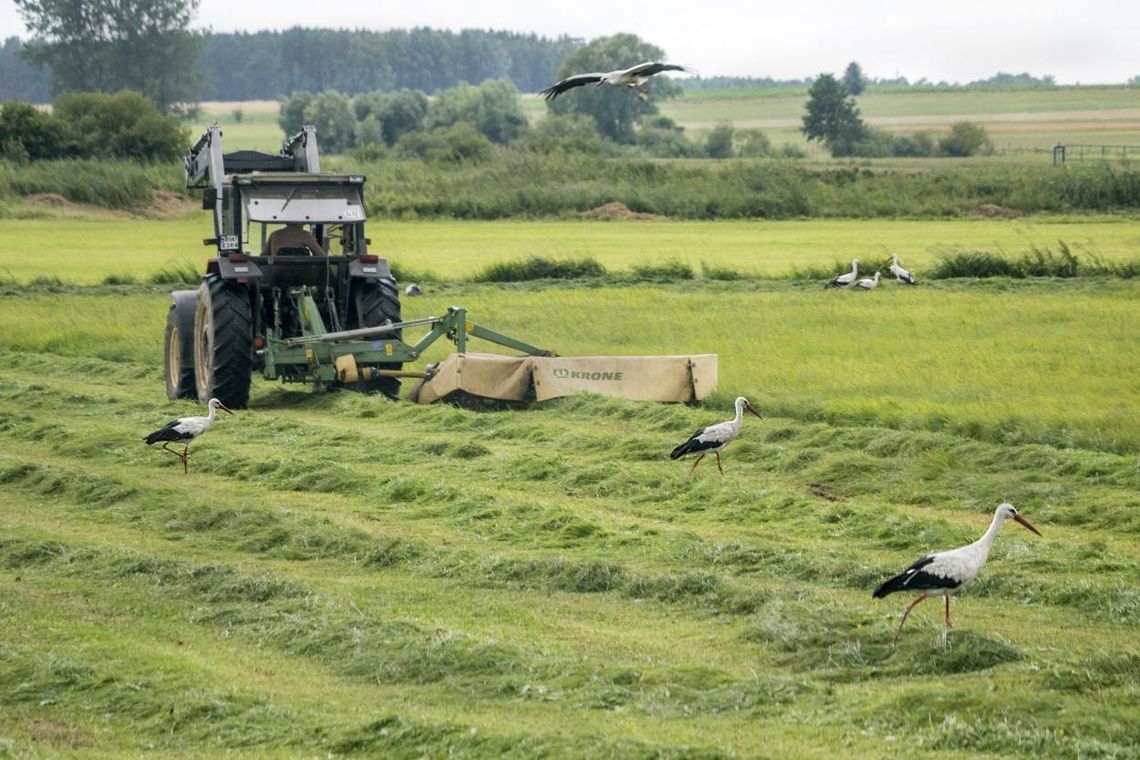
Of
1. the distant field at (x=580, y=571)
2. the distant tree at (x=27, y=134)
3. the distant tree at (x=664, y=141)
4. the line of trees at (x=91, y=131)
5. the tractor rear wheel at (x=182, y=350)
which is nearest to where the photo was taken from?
the distant field at (x=580, y=571)

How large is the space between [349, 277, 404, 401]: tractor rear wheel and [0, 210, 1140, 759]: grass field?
0.85m

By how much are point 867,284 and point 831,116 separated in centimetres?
6781

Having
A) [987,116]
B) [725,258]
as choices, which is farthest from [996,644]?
[987,116]

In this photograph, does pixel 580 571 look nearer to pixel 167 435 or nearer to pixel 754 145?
pixel 167 435

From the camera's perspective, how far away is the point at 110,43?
117688 mm

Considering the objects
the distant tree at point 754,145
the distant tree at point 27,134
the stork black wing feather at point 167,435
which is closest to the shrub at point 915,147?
the distant tree at point 754,145

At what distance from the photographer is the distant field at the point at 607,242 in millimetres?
36781

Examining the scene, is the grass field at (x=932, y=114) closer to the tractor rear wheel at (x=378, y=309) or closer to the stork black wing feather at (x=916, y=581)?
the tractor rear wheel at (x=378, y=309)

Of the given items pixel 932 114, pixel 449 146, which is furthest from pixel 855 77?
pixel 449 146

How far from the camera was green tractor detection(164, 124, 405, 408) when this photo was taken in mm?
18312

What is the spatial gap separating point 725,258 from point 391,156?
1716 inches

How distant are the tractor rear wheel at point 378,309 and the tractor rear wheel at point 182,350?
2.11 m

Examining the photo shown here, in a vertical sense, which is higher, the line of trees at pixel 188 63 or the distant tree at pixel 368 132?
the line of trees at pixel 188 63

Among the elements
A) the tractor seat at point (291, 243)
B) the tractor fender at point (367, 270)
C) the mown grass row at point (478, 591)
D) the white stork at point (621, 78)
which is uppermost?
the white stork at point (621, 78)
